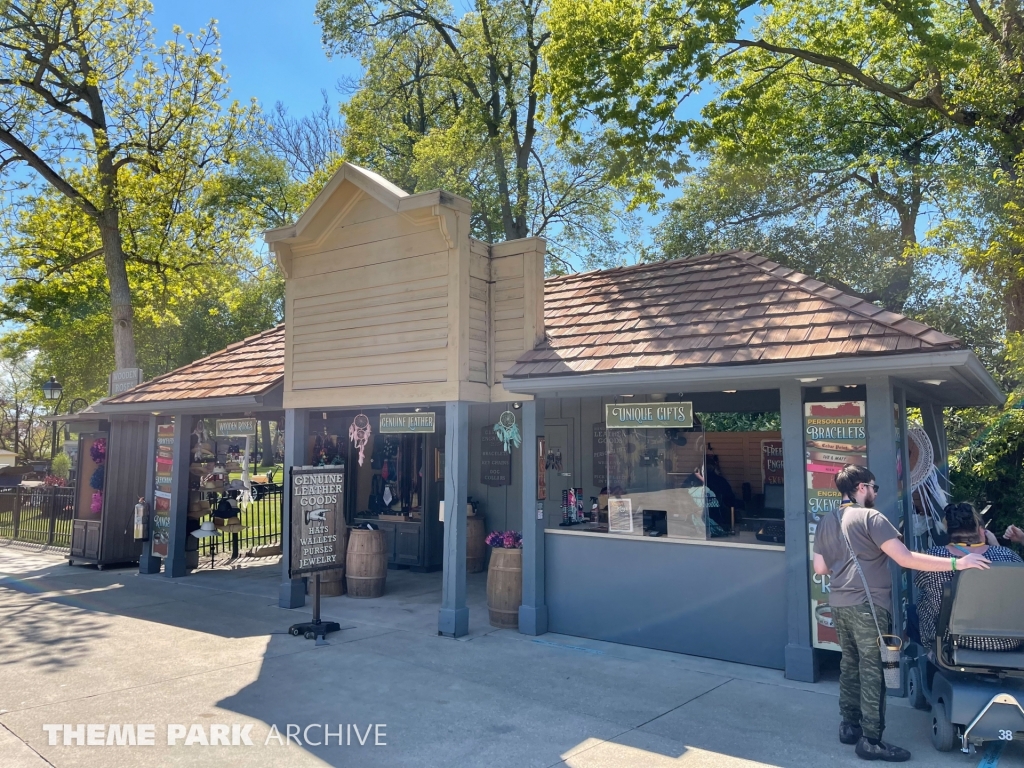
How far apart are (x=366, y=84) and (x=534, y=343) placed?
2227cm

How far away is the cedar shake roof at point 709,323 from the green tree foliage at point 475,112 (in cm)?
1485

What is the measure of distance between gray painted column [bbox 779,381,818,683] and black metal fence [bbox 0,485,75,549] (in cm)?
1324

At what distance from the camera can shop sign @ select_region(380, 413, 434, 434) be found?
9.12 metres

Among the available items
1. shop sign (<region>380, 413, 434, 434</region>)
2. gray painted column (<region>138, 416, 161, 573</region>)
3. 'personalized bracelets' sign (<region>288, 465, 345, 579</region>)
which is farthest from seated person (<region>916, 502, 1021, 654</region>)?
gray painted column (<region>138, 416, 161, 573</region>)

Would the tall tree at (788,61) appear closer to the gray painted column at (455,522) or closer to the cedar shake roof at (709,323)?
the cedar shake roof at (709,323)

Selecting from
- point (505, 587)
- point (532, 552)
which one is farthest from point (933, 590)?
point (505, 587)

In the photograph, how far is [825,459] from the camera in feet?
21.7

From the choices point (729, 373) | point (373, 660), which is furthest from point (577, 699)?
point (729, 373)

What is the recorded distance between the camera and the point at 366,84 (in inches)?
1073

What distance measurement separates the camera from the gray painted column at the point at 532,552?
8.11 m

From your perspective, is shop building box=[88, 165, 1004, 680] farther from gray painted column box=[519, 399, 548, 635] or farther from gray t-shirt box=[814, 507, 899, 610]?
gray t-shirt box=[814, 507, 899, 610]

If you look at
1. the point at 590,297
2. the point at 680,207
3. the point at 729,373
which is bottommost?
the point at 729,373

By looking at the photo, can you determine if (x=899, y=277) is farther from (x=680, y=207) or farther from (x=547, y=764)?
(x=547, y=764)

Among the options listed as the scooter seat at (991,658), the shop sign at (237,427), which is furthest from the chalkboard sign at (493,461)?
the scooter seat at (991,658)
